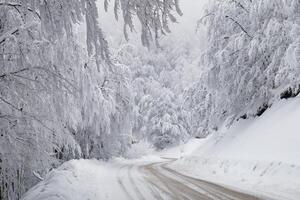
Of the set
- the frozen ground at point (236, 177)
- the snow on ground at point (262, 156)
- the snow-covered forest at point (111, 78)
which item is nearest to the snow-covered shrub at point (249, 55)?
the snow-covered forest at point (111, 78)

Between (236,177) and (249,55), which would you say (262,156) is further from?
(249,55)

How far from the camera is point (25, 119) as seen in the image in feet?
23.9

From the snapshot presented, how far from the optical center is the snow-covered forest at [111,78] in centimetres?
474

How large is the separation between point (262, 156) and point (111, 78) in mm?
12323

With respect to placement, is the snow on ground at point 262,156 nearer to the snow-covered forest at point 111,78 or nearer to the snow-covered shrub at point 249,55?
the snow-covered forest at point 111,78

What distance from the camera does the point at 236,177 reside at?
1357cm

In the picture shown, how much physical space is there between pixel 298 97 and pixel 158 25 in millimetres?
12987

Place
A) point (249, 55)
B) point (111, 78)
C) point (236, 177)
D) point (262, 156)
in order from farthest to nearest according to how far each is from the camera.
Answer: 1. point (111, 78)
2. point (249, 55)
3. point (262, 156)
4. point (236, 177)

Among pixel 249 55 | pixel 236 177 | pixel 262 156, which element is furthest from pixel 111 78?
pixel 236 177

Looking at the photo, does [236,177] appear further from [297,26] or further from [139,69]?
[139,69]

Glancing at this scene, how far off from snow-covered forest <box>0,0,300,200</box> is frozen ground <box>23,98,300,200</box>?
0.47m

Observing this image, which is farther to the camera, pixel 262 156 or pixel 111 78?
pixel 111 78

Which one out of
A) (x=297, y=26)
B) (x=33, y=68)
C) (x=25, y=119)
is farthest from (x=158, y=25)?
(x=297, y=26)

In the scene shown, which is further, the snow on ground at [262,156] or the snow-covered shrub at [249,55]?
the snow-covered shrub at [249,55]
